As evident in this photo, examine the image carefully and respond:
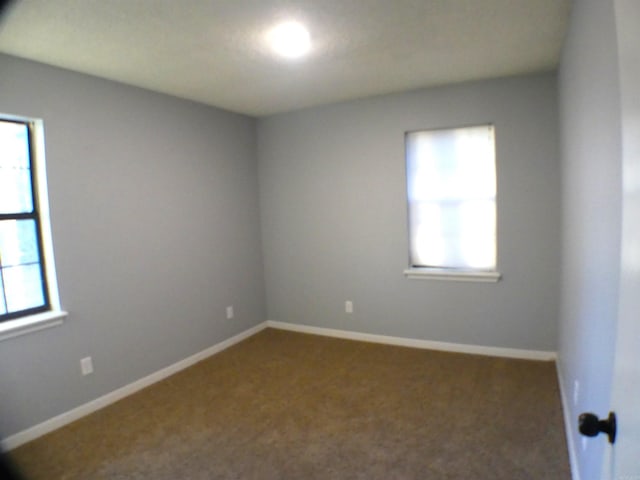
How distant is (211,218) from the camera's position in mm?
3816

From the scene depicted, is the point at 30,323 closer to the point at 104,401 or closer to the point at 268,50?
the point at 104,401

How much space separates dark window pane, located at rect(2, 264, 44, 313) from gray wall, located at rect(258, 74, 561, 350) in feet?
7.51

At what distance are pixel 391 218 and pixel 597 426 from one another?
3.08 meters

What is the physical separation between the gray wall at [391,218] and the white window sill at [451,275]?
0.06m

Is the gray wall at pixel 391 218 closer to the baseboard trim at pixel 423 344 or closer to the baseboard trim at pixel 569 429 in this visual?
the baseboard trim at pixel 423 344

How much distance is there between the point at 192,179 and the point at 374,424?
256cm

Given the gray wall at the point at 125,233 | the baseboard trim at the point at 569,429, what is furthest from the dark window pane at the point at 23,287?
the baseboard trim at the point at 569,429

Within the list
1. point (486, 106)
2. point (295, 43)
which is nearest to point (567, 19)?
point (486, 106)

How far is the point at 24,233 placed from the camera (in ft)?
8.37

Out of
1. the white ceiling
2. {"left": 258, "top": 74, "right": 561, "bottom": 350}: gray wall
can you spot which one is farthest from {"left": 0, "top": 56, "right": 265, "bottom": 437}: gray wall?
{"left": 258, "top": 74, "right": 561, "bottom": 350}: gray wall

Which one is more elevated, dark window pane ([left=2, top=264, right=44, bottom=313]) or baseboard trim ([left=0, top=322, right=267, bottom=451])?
dark window pane ([left=2, top=264, right=44, bottom=313])

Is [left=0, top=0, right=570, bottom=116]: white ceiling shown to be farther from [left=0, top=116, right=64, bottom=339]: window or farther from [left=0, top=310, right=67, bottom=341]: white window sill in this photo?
[left=0, top=310, right=67, bottom=341]: white window sill

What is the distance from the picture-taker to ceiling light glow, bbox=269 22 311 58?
218cm

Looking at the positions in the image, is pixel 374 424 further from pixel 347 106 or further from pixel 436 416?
pixel 347 106
